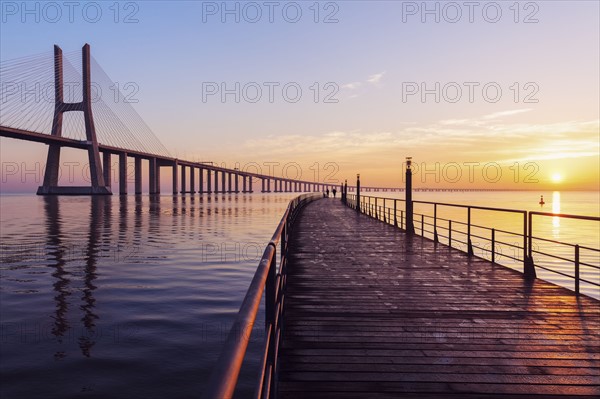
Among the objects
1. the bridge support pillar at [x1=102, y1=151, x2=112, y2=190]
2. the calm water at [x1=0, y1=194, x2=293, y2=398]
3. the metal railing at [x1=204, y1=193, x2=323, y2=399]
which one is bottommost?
the calm water at [x1=0, y1=194, x2=293, y2=398]

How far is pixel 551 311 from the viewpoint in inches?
242

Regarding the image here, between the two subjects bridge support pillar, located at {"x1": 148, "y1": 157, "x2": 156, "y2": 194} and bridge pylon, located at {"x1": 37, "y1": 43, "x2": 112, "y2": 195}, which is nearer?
bridge pylon, located at {"x1": 37, "y1": 43, "x2": 112, "y2": 195}

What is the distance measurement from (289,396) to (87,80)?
9693cm

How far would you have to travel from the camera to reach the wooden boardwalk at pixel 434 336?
392cm

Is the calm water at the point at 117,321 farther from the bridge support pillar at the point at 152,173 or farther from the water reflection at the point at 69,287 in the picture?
the bridge support pillar at the point at 152,173

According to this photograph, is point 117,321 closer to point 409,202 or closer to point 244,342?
point 244,342

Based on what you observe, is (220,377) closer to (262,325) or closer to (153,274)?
(262,325)

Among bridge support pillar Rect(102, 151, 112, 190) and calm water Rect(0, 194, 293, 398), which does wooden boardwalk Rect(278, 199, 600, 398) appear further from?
bridge support pillar Rect(102, 151, 112, 190)

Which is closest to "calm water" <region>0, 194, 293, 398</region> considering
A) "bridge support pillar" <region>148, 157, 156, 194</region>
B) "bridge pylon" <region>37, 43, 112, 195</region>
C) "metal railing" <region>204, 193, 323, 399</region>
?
"metal railing" <region>204, 193, 323, 399</region>

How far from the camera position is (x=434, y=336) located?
5113 mm

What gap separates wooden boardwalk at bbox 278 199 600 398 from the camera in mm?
3924

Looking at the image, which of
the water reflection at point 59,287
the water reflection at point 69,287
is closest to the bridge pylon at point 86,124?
the water reflection at point 69,287

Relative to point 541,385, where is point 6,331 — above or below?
below

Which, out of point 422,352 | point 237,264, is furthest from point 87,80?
point 422,352
